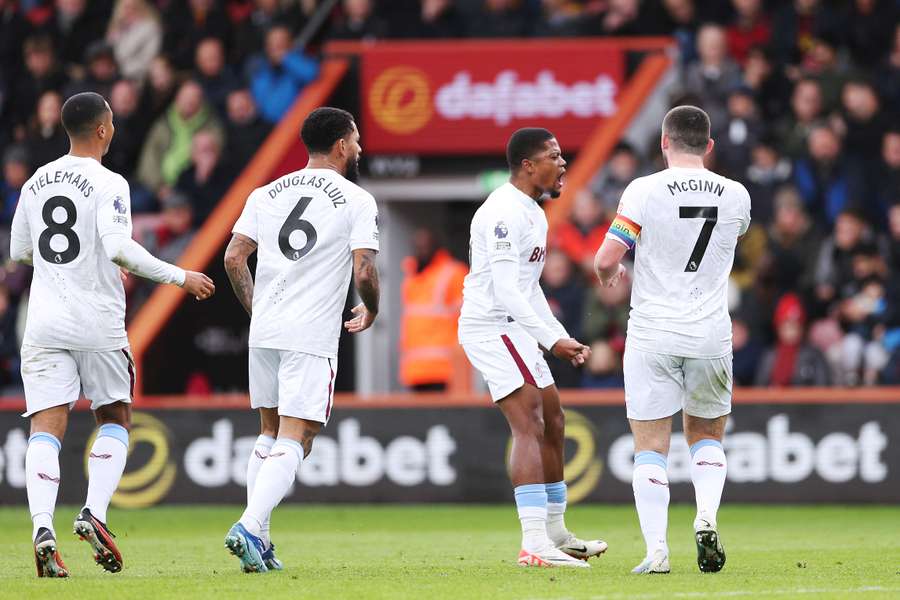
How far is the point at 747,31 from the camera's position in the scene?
18.7m

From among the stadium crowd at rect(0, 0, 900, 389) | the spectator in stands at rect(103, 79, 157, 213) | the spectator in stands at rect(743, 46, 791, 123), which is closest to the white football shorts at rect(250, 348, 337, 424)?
Answer: the stadium crowd at rect(0, 0, 900, 389)

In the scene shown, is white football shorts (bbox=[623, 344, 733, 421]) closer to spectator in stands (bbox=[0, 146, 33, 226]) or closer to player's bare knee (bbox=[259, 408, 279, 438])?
player's bare knee (bbox=[259, 408, 279, 438])

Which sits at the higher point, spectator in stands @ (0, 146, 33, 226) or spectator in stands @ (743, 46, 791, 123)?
spectator in stands @ (743, 46, 791, 123)

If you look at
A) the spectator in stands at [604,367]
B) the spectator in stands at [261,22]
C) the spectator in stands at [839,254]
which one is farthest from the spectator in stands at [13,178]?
the spectator in stands at [839,254]

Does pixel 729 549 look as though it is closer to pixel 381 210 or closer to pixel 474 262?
pixel 474 262

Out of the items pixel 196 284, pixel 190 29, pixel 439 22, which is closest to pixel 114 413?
pixel 196 284

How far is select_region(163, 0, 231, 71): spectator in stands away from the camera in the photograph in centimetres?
2011

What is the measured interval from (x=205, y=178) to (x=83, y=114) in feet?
31.1

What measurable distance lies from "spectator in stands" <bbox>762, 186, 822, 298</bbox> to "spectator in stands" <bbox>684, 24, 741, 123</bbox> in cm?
144

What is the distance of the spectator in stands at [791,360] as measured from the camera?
15.6 metres

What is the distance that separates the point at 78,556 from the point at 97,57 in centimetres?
998

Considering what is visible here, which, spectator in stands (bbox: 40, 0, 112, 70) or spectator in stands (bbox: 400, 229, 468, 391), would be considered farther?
spectator in stands (bbox: 40, 0, 112, 70)

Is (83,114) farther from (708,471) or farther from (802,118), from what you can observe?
(802,118)

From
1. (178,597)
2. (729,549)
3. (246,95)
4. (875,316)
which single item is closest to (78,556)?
(178,597)
